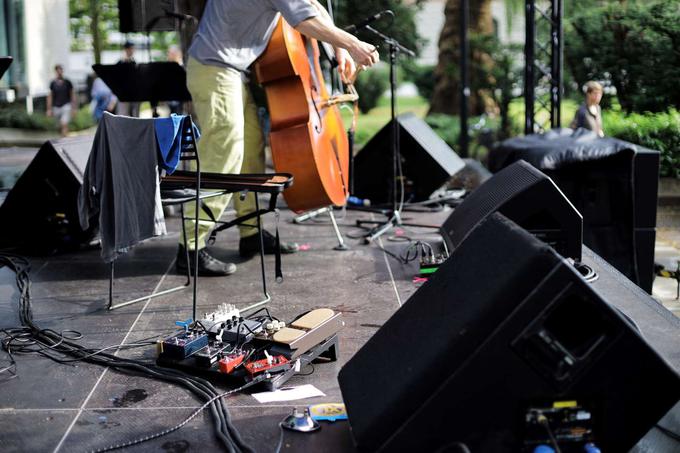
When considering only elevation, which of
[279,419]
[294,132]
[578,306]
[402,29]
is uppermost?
[402,29]

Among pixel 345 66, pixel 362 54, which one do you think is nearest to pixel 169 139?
pixel 362 54

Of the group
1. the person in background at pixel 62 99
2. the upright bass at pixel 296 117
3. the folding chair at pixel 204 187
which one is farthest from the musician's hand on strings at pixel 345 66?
the person in background at pixel 62 99

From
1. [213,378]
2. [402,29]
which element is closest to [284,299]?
[213,378]

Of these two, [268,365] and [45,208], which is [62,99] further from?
[268,365]

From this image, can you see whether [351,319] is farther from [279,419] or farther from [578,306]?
[578,306]

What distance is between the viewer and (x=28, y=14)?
20000 millimetres

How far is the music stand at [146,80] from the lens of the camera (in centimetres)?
566

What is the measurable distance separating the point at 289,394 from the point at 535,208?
5.54 feet

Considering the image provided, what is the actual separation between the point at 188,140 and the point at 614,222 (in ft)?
9.91

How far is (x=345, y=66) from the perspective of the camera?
5082mm

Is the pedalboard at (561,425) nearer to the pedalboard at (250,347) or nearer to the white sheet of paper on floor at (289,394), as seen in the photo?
the white sheet of paper on floor at (289,394)

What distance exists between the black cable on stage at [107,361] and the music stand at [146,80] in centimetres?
202

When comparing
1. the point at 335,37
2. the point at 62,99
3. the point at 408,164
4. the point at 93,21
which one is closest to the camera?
the point at 335,37

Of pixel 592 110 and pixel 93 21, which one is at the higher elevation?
pixel 93 21
